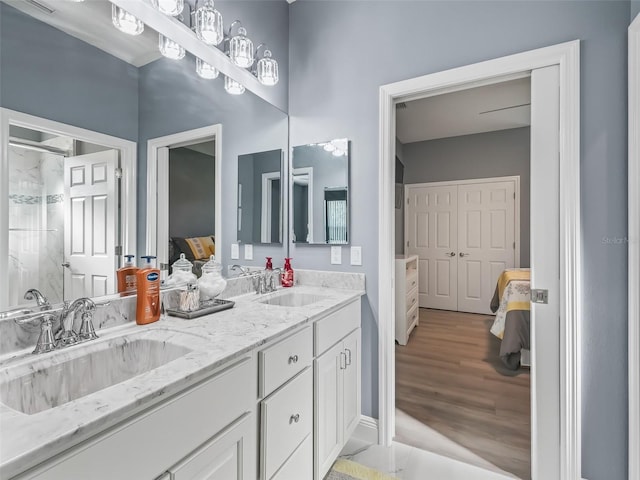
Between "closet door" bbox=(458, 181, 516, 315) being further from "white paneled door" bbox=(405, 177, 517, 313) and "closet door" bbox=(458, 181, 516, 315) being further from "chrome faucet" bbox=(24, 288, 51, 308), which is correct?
"chrome faucet" bbox=(24, 288, 51, 308)

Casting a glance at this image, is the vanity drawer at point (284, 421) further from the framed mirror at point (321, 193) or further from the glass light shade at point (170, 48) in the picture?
the glass light shade at point (170, 48)

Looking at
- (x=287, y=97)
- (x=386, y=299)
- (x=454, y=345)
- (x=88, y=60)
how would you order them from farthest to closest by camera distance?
1. (x=454, y=345)
2. (x=287, y=97)
3. (x=386, y=299)
4. (x=88, y=60)

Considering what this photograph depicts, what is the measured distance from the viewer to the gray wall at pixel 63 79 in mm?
963

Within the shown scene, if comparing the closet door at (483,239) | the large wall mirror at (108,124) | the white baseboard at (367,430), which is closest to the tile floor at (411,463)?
the white baseboard at (367,430)

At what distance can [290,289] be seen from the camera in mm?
2045

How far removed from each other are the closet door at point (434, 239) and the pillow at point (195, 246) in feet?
14.5

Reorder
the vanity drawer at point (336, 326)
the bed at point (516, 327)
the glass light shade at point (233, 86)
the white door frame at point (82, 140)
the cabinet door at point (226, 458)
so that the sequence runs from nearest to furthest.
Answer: the cabinet door at point (226, 458)
the white door frame at point (82, 140)
the vanity drawer at point (336, 326)
the glass light shade at point (233, 86)
the bed at point (516, 327)

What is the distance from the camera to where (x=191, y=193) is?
5.41 ft

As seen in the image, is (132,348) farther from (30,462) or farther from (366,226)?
(366,226)

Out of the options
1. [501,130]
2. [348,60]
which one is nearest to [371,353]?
[348,60]

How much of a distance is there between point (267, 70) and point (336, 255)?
1.21 meters

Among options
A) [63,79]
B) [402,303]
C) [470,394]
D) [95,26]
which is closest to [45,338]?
[63,79]

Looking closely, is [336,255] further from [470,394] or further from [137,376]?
[470,394]

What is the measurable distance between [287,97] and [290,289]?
134 centimetres
